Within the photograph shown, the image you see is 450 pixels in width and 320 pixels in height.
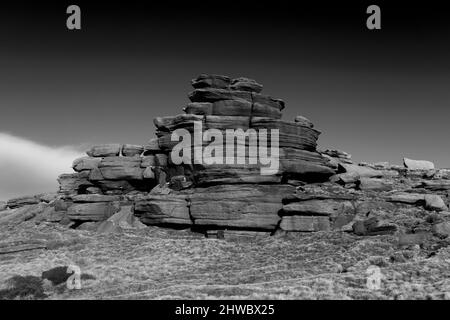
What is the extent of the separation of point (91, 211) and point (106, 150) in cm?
1226

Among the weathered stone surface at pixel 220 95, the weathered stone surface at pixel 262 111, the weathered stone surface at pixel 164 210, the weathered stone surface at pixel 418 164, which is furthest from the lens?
the weathered stone surface at pixel 418 164

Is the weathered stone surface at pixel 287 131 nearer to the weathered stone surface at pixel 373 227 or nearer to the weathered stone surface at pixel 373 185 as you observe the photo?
the weathered stone surface at pixel 373 185

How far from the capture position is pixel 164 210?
133 feet

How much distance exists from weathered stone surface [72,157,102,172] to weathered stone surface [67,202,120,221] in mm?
8873

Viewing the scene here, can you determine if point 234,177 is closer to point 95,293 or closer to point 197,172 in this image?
point 197,172

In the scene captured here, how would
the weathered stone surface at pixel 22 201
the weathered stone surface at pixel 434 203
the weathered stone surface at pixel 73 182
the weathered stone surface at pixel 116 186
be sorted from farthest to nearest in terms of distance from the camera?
1. the weathered stone surface at pixel 22 201
2. the weathered stone surface at pixel 73 182
3. the weathered stone surface at pixel 116 186
4. the weathered stone surface at pixel 434 203

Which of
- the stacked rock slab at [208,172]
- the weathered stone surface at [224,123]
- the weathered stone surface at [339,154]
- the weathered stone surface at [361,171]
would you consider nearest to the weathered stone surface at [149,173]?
the stacked rock slab at [208,172]

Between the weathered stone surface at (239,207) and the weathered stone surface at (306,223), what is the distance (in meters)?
1.50

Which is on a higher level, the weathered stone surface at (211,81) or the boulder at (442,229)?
the weathered stone surface at (211,81)

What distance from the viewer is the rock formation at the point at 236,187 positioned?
37594 millimetres

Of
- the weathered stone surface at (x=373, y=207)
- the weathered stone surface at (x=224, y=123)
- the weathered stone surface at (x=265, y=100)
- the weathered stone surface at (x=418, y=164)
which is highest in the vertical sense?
the weathered stone surface at (x=265, y=100)

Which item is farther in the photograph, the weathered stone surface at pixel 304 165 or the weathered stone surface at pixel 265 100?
the weathered stone surface at pixel 265 100

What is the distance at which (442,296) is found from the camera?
62.7ft

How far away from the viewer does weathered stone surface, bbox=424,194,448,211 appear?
3709 centimetres
